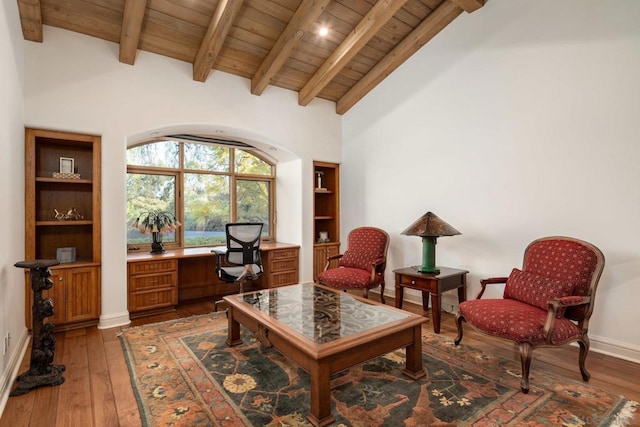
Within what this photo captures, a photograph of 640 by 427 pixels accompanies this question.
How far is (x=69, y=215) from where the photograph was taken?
12.3 feet

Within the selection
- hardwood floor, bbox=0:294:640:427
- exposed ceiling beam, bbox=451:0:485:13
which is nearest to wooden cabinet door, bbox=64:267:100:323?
hardwood floor, bbox=0:294:640:427

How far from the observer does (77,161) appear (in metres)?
3.83

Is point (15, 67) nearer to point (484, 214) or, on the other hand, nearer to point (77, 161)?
point (77, 161)

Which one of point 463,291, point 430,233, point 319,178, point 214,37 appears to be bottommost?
point 463,291

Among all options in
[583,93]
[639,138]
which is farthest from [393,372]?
[583,93]

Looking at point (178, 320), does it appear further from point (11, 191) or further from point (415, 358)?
point (415, 358)

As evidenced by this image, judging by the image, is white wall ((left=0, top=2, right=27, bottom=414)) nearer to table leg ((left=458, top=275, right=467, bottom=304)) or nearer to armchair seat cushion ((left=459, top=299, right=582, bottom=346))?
armchair seat cushion ((left=459, top=299, right=582, bottom=346))

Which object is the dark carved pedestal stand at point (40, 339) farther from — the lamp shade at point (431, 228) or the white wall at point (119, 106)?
the lamp shade at point (431, 228)

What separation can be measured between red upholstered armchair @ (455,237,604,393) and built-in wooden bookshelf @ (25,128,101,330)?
150 inches

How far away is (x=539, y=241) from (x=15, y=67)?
4.84 meters

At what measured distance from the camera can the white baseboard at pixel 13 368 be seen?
212cm

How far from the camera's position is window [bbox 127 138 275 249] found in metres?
4.54

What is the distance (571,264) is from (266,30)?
3.93m

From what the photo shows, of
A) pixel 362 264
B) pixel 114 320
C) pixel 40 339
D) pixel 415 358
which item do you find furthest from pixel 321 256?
pixel 40 339
